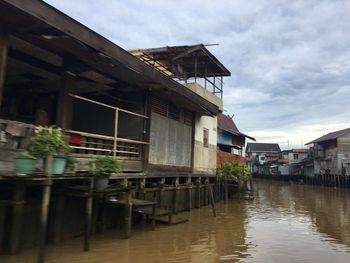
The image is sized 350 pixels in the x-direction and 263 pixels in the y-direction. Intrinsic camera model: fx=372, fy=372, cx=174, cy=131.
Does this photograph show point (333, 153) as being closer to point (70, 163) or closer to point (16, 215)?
point (70, 163)

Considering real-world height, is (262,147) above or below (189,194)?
above

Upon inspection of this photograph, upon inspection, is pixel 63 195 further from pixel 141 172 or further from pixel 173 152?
pixel 173 152

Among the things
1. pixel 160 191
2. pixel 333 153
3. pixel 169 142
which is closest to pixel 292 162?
pixel 333 153

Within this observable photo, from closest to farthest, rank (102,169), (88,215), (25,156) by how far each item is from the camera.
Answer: (25,156), (88,215), (102,169)

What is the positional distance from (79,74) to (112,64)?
1516mm

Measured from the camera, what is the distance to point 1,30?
7.96 meters

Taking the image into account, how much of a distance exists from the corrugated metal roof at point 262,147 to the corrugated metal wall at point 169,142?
7201cm

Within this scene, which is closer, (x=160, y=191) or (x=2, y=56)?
(x=2, y=56)

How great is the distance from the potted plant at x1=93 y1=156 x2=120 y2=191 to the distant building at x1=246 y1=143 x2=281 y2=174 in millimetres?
73387

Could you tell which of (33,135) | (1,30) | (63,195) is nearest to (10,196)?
(63,195)

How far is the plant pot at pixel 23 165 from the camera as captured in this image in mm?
7023

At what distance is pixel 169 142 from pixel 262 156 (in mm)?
72475

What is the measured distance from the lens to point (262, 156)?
279 ft

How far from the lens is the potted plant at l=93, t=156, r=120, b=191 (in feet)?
30.6
